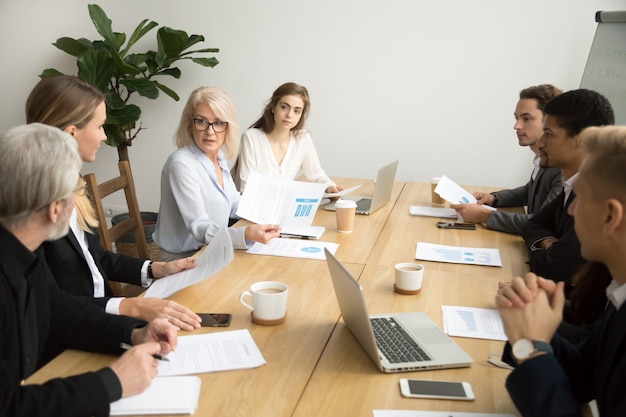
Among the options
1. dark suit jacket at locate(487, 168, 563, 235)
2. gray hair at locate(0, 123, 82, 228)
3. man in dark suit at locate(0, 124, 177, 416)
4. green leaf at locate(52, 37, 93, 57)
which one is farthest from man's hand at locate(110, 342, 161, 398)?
green leaf at locate(52, 37, 93, 57)

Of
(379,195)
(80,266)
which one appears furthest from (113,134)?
(80,266)

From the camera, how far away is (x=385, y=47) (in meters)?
4.24

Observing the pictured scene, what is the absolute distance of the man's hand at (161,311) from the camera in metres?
1.50

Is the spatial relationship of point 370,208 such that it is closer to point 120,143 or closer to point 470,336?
point 470,336

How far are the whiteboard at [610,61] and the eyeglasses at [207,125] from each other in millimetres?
2573

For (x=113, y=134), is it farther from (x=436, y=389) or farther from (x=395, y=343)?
(x=436, y=389)

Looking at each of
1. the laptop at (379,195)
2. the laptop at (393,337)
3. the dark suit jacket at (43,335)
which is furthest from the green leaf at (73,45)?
the laptop at (393,337)

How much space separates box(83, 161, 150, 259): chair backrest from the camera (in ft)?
7.72

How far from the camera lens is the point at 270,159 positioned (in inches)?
135

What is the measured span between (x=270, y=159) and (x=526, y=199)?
1.46 m

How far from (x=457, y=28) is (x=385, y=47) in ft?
1.70

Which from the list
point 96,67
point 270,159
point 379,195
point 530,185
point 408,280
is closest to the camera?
point 408,280

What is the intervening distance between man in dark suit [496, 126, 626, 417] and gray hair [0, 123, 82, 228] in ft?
3.08

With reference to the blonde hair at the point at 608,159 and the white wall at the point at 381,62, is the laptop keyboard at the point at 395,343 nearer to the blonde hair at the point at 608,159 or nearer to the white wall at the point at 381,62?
the blonde hair at the point at 608,159
